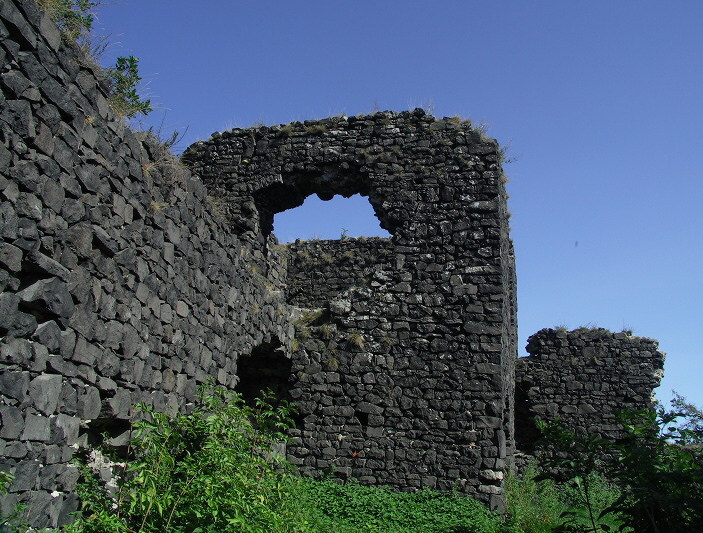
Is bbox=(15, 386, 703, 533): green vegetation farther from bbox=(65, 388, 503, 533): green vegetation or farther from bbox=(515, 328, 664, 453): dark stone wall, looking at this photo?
bbox=(515, 328, 664, 453): dark stone wall

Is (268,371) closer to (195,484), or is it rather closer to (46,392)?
(195,484)

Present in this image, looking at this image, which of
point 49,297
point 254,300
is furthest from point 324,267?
point 49,297

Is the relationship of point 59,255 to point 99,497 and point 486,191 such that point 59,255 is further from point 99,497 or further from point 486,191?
point 486,191

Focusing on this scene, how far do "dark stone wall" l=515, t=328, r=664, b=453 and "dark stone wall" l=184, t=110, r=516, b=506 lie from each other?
11.3 ft

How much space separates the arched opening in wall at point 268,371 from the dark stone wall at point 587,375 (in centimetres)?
611

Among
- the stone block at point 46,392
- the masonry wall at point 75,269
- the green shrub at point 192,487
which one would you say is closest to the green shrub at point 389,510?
the green shrub at point 192,487

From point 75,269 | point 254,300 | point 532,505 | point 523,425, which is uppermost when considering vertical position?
point 254,300

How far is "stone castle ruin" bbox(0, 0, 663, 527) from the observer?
4.70 meters

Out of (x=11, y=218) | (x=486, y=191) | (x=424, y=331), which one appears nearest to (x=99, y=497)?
(x=11, y=218)

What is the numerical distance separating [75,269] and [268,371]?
17.2 feet

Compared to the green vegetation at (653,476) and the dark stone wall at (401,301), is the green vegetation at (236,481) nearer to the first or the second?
the green vegetation at (653,476)

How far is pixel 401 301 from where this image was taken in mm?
9594

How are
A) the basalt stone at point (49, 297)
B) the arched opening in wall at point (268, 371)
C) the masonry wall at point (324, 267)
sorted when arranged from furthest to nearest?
the masonry wall at point (324, 267)
the arched opening in wall at point (268, 371)
the basalt stone at point (49, 297)

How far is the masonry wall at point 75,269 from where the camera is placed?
4.50 metres
